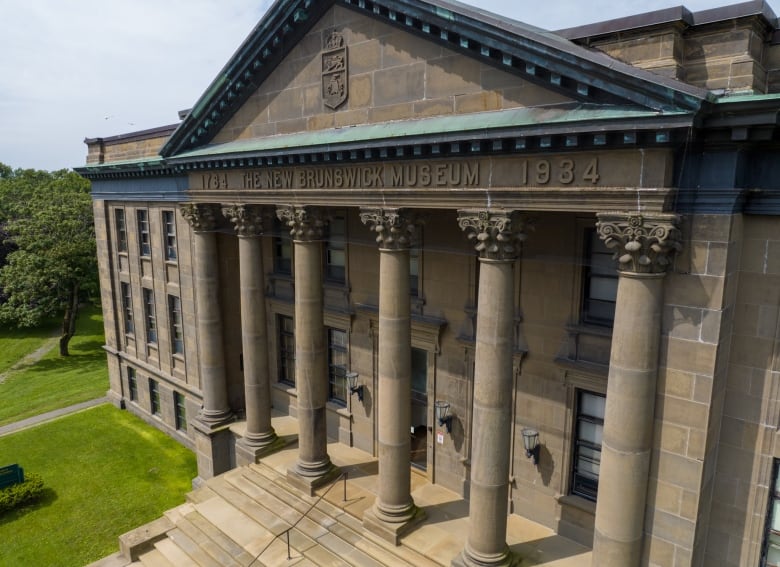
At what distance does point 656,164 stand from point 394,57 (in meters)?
6.71

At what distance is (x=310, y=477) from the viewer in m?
17.0

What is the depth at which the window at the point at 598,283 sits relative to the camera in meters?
12.8

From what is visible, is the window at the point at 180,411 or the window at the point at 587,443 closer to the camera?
the window at the point at 587,443

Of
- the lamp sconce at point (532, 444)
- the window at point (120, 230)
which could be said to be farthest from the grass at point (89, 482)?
the lamp sconce at point (532, 444)

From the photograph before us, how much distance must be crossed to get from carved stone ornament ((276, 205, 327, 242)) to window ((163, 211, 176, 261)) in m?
10.3

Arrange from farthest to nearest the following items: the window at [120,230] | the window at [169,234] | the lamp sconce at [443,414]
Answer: the window at [120,230]
the window at [169,234]
the lamp sconce at [443,414]

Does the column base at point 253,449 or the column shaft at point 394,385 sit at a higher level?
the column shaft at point 394,385

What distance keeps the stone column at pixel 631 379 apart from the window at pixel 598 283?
290 cm

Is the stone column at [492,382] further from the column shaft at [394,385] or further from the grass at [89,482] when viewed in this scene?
the grass at [89,482]

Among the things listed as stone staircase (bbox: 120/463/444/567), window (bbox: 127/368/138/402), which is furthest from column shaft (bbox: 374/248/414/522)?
window (bbox: 127/368/138/402)

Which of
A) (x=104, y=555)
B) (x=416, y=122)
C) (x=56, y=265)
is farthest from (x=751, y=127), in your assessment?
(x=56, y=265)

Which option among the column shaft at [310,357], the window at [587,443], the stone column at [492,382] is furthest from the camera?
the column shaft at [310,357]

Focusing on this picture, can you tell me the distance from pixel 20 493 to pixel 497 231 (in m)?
21.4

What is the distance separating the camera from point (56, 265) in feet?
137
